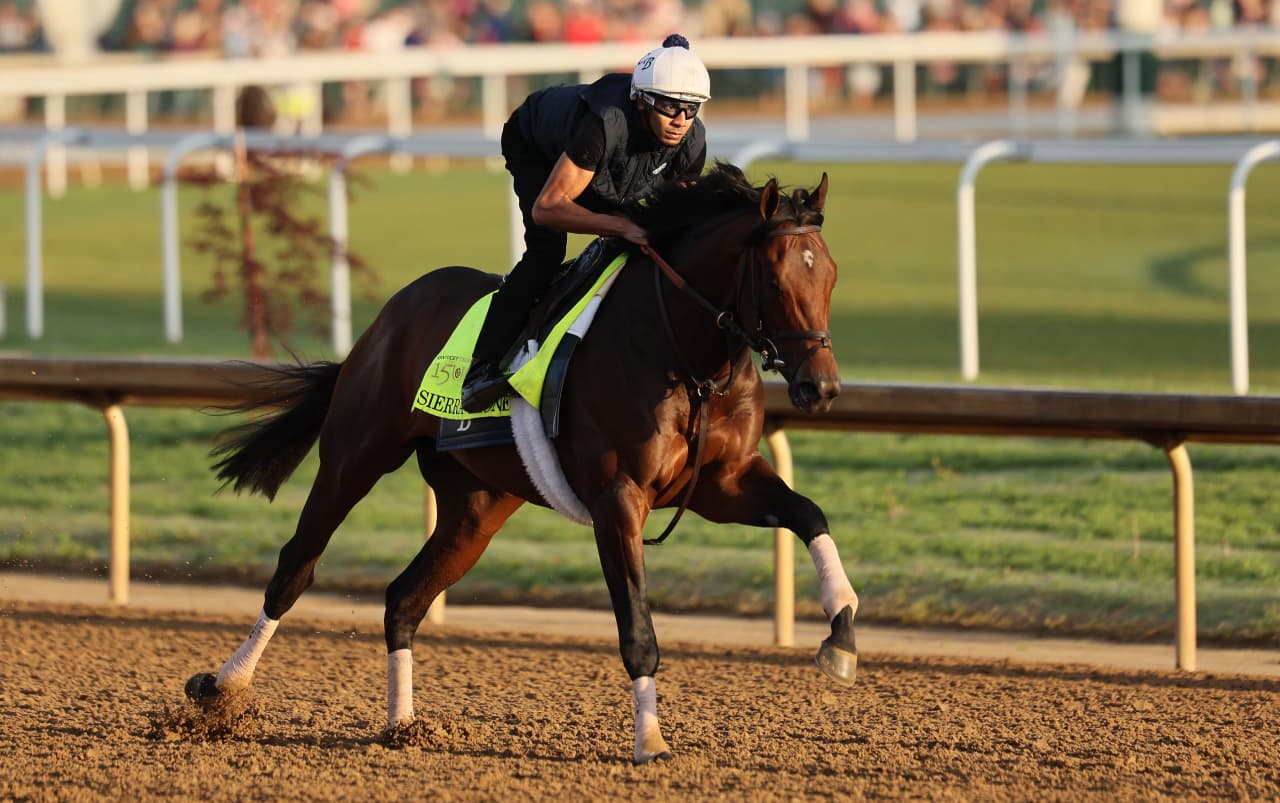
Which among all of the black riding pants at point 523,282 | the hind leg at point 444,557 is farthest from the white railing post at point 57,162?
the black riding pants at point 523,282

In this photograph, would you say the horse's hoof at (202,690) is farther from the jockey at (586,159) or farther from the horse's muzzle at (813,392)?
the horse's muzzle at (813,392)

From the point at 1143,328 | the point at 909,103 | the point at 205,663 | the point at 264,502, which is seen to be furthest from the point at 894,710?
the point at 909,103

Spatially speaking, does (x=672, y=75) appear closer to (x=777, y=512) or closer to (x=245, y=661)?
(x=777, y=512)

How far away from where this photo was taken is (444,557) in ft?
18.5

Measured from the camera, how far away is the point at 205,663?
6.68 m

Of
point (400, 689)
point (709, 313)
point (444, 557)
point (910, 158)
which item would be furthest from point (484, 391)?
point (910, 158)

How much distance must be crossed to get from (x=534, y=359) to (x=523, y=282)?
0.26 meters

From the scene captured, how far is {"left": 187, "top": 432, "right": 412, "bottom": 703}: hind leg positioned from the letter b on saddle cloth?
0.80 ft

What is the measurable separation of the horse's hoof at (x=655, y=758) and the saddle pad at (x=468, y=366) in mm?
939

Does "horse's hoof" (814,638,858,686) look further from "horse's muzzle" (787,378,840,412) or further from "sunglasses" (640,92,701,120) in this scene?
"sunglasses" (640,92,701,120)

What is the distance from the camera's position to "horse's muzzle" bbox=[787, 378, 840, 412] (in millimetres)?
4656

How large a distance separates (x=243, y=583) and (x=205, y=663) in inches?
63.3

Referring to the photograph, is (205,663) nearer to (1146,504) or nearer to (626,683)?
(626,683)

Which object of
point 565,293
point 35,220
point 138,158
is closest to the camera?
point 565,293
